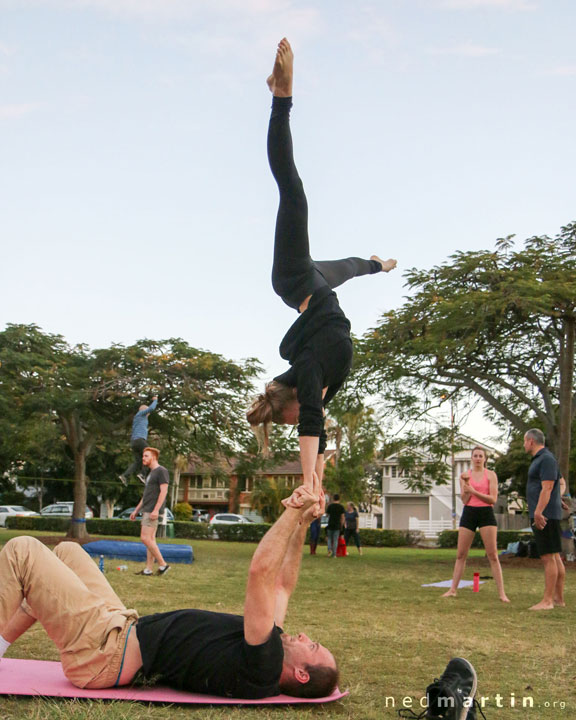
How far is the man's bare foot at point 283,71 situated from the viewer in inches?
168

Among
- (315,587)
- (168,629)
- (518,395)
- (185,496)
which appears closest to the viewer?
(168,629)

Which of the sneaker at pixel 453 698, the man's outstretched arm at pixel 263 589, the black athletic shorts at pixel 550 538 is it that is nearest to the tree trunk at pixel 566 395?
the black athletic shorts at pixel 550 538

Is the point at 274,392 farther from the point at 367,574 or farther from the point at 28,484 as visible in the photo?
the point at 28,484

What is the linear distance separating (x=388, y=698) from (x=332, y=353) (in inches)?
78.0

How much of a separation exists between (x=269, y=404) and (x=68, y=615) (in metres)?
1.77

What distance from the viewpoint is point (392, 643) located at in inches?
207

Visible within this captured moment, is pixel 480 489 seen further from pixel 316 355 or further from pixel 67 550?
pixel 67 550

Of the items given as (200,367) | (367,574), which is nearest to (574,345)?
(367,574)

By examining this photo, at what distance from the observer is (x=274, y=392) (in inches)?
181

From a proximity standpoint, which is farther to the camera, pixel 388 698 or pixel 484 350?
pixel 484 350

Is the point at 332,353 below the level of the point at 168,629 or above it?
above

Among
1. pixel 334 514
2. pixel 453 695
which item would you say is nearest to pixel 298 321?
pixel 453 695

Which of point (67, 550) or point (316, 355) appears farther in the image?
point (316, 355)

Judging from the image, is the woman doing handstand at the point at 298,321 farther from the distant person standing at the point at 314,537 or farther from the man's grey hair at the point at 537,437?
the distant person standing at the point at 314,537
